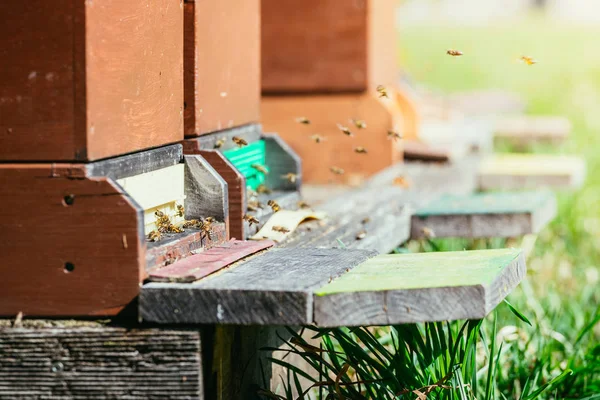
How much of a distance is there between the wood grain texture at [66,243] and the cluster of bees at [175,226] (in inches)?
9.8

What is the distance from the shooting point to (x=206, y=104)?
299 centimetres

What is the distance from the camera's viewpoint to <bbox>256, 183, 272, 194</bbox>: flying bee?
3.56 metres

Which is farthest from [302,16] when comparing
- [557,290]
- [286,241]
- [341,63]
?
[286,241]

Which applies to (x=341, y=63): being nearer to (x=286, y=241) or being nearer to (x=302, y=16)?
(x=302, y=16)

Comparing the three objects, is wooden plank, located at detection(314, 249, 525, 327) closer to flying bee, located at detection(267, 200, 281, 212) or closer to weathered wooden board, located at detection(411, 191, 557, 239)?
flying bee, located at detection(267, 200, 281, 212)

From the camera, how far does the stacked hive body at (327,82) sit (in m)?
5.66

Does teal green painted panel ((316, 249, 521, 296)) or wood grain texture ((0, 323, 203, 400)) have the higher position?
teal green painted panel ((316, 249, 521, 296))

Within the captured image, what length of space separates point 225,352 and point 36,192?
1.95 ft

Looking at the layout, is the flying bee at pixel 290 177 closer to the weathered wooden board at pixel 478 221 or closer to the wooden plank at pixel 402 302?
the weathered wooden board at pixel 478 221

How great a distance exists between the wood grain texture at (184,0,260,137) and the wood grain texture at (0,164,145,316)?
2.11ft

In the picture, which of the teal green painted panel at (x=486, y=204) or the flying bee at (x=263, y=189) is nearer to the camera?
the flying bee at (x=263, y=189)

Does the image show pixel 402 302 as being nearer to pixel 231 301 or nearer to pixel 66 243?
pixel 231 301

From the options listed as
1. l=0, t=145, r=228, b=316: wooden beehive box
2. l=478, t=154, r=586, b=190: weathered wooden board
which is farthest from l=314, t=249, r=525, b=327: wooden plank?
l=478, t=154, r=586, b=190: weathered wooden board

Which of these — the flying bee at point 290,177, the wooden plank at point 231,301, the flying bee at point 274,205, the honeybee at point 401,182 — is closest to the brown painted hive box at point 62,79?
the wooden plank at point 231,301
